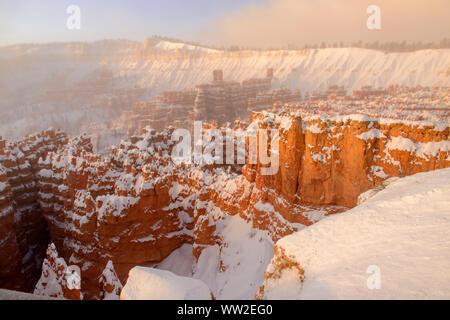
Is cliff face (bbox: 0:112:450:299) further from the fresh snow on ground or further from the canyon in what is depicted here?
the canyon

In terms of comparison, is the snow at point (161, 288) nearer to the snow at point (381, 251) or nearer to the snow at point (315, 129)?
the snow at point (381, 251)

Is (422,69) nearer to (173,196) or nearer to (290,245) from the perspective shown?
(173,196)

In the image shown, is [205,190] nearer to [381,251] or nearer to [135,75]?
[381,251]

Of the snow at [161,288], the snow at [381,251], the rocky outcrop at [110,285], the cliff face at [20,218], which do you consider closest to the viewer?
the snow at [161,288]

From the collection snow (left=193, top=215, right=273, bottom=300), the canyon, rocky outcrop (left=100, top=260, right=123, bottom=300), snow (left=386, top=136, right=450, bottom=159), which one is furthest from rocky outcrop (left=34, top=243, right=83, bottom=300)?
the canyon

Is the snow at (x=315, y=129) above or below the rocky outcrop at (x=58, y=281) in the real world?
above

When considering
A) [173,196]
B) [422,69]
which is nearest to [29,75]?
[173,196]

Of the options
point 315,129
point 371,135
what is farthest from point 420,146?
point 315,129

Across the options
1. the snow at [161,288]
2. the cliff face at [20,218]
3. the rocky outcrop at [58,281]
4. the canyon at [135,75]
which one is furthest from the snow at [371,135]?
the canyon at [135,75]
